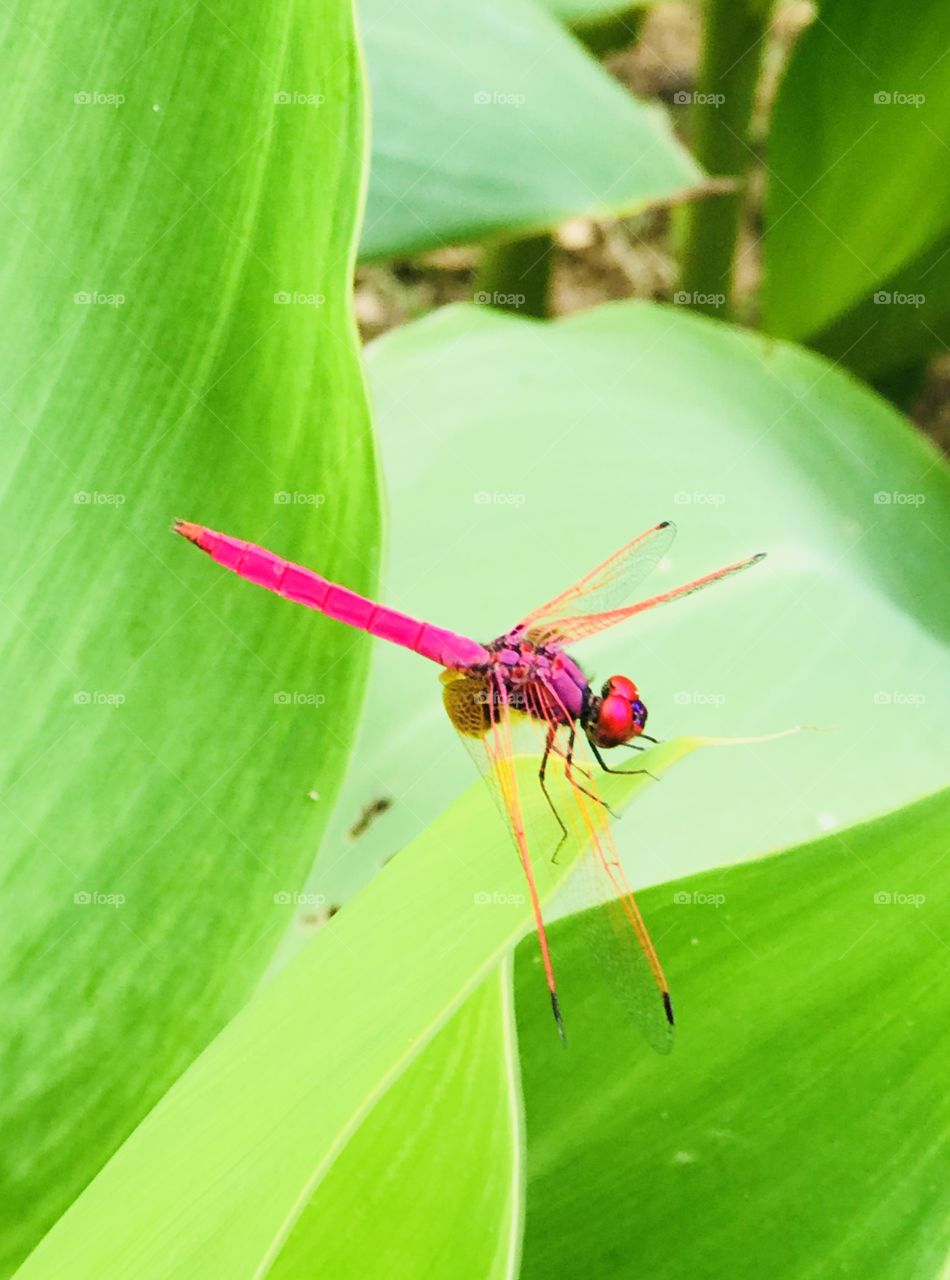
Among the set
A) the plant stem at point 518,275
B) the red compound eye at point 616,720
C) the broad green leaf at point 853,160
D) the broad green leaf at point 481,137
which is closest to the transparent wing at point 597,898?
the red compound eye at point 616,720

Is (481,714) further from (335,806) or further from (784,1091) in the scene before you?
(784,1091)

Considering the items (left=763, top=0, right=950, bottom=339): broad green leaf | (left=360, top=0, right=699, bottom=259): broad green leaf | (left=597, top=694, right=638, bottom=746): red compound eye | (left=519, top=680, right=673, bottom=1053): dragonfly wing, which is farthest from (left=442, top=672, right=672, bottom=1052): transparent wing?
(left=763, top=0, right=950, bottom=339): broad green leaf

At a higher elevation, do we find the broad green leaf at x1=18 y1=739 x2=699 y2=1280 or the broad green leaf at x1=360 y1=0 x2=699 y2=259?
the broad green leaf at x1=360 y1=0 x2=699 y2=259

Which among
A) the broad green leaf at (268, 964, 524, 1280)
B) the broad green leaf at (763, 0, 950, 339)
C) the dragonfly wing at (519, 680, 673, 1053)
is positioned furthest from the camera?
the broad green leaf at (763, 0, 950, 339)

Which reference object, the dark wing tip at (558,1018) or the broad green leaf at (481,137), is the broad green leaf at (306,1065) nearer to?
the dark wing tip at (558,1018)

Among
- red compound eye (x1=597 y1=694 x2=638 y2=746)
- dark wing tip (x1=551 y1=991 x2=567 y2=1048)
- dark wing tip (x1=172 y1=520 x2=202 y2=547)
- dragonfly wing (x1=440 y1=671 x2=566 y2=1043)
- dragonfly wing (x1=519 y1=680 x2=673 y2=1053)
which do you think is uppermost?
dark wing tip (x1=172 y1=520 x2=202 y2=547)

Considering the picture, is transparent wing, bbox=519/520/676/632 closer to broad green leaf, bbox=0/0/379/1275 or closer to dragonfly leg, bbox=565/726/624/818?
dragonfly leg, bbox=565/726/624/818

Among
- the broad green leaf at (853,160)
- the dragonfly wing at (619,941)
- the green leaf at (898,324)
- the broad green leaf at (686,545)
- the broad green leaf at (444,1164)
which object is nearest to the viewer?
the broad green leaf at (444,1164)
